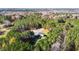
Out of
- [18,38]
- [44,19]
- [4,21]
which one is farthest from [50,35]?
[4,21]

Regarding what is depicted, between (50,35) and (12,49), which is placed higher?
(50,35)

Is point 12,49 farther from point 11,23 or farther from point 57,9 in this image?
point 57,9

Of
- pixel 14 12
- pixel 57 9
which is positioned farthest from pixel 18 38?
pixel 57 9
